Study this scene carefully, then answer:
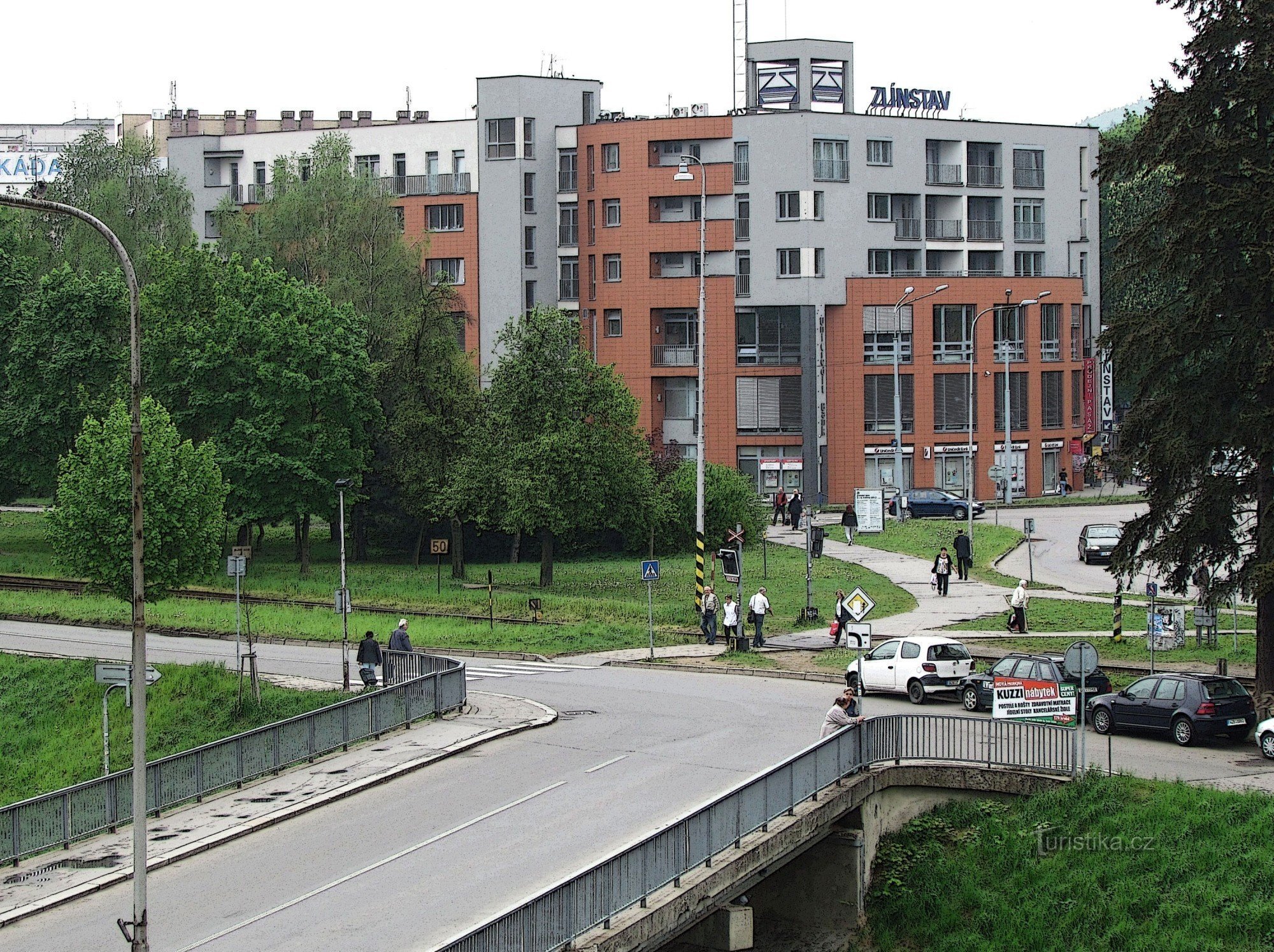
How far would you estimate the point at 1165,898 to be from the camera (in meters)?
19.2

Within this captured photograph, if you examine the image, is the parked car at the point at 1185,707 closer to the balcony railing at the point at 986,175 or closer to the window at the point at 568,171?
the window at the point at 568,171

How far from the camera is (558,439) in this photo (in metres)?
52.0

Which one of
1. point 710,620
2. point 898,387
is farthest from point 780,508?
point 710,620

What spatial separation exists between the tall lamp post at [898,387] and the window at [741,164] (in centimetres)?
1074

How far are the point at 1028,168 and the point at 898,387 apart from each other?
19933 millimetres

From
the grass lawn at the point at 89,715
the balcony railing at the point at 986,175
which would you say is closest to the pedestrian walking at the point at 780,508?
the balcony railing at the point at 986,175

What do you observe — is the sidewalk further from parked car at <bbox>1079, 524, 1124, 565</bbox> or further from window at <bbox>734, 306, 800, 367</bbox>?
window at <bbox>734, 306, 800, 367</bbox>

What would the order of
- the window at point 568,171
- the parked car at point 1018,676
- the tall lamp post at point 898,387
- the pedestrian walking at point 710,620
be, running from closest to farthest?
the parked car at point 1018,676
the pedestrian walking at point 710,620
the tall lamp post at point 898,387
the window at point 568,171

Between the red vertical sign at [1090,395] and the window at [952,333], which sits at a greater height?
the window at [952,333]

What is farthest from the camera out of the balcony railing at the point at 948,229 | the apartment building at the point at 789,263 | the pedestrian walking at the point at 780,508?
the balcony railing at the point at 948,229

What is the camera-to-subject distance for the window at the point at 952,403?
81.4 m

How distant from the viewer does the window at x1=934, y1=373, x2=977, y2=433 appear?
81.4 meters

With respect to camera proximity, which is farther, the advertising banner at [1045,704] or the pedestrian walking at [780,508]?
the pedestrian walking at [780,508]

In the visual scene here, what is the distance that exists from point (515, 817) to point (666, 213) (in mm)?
63004
